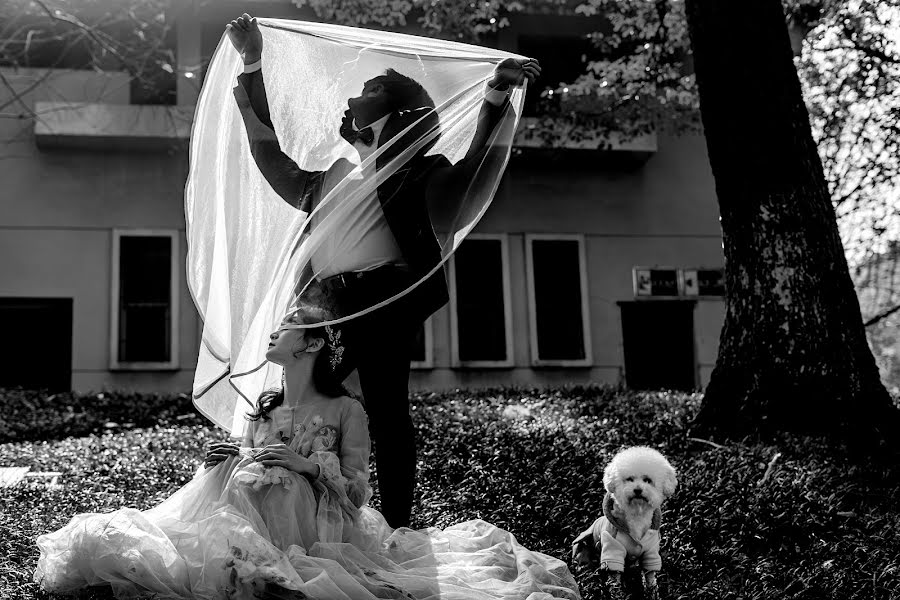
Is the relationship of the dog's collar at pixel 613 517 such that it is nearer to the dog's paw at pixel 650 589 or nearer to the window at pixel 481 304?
the dog's paw at pixel 650 589

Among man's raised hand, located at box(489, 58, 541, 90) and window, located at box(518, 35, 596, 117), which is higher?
window, located at box(518, 35, 596, 117)

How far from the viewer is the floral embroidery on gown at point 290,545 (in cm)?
367

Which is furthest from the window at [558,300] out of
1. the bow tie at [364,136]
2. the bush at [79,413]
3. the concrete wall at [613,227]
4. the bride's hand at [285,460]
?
the bride's hand at [285,460]

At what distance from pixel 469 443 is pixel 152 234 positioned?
31.5ft

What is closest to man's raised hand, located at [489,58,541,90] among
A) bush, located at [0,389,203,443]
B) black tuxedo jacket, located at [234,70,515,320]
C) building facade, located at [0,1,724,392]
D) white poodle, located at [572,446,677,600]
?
black tuxedo jacket, located at [234,70,515,320]

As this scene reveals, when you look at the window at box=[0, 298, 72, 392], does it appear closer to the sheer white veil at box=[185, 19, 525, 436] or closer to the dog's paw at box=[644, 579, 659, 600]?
the sheer white veil at box=[185, 19, 525, 436]

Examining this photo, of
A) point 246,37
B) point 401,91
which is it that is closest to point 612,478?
point 401,91

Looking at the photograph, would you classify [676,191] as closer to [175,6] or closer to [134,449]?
[175,6]

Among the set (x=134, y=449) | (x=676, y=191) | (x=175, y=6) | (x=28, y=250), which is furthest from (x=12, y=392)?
(x=676, y=191)

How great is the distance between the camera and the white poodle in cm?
407

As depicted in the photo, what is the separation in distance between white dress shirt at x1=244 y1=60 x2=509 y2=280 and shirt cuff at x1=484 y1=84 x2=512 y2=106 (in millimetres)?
708

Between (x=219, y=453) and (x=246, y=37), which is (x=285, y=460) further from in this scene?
(x=246, y=37)

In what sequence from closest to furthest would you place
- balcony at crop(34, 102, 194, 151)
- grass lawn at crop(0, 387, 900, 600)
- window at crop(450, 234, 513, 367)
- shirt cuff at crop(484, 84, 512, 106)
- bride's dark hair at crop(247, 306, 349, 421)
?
bride's dark hair at crop(247, 306, 349, 421) → shirt cuff at crop(484, 84, 512, 106) → grass lawn at crop(0, 387, 900, 600) → balcony at crop(34, 102, 194, 151) → window at crop(450, 234, 513, 367)

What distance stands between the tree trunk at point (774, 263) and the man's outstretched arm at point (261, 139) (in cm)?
407
